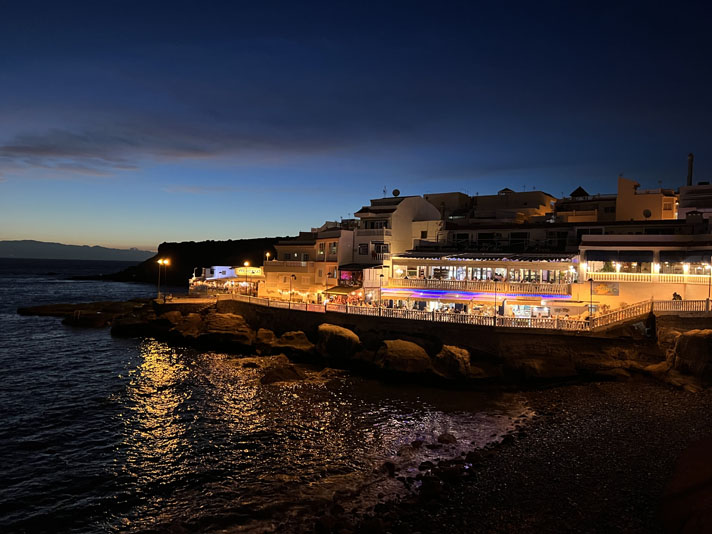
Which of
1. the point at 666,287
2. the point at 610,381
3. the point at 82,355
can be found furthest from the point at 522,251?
the point at 82,355

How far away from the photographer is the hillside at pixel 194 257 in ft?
500

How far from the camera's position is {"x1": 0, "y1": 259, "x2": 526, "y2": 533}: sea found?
50.3 feet

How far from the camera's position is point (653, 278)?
32.2 m

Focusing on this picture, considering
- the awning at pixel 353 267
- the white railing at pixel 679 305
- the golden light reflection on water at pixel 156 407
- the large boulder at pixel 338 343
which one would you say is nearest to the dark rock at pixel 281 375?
the large boulder at pixel 338 343

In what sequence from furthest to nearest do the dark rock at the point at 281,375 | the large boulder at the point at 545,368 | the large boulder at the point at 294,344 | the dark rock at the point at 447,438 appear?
the large boulder at the point at 294,344 < the dark rock at the point at 281,375 < the large boulder at the point at 545,368 < the dark rock at the point at 447,438

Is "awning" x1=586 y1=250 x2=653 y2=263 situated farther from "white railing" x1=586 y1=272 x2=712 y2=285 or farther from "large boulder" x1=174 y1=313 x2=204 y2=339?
"large boulder" x1=174 y1=313 x2=204 y2=339

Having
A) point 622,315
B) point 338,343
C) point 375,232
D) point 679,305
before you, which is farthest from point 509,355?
point 375,232

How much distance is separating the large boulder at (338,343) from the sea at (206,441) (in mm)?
2026

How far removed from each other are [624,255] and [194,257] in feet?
538

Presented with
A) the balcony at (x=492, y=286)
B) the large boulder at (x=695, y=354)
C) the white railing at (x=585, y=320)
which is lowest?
the large boulder at (x=695, y=354)

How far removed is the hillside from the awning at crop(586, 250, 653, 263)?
126613 millimetres

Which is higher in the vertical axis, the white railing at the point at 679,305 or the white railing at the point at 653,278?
the white railing at the point at 653,278

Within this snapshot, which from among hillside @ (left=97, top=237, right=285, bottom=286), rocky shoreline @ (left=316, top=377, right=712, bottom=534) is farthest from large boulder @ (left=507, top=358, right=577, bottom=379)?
hillside @ (left=97, top=237, right=285, bottom=286)

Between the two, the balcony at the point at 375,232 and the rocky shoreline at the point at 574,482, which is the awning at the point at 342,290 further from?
the rocky shoreline at the point at 574,482
